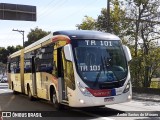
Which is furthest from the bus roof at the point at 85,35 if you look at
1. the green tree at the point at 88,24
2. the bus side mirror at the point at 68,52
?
the green tree at the point at 88,24

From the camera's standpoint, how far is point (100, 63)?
1342 cm

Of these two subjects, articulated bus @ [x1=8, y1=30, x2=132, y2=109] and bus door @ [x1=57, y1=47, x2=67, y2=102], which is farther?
bus door @ [x1=57, y1=47, x2=67, y2=102]

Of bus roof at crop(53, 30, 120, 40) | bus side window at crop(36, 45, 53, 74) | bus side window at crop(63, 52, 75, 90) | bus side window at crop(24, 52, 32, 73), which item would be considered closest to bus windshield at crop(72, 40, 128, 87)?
bus roof at crop(53, 30, 120, 40)

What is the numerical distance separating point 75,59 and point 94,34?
59.6 inches

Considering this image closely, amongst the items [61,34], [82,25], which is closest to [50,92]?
[61,34]

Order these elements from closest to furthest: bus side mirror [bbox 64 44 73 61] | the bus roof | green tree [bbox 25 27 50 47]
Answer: bus side mirror [bbox 64 44 73 61], the bus roof, green tree [bbox 25 27 50 47]

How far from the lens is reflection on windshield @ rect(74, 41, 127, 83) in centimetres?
1315

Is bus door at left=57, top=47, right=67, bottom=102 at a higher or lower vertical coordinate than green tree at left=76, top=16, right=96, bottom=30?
lower

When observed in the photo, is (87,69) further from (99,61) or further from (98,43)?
(98,43)

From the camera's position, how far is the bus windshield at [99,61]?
13148 millimetres

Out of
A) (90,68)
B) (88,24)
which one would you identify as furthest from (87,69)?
(88,24)

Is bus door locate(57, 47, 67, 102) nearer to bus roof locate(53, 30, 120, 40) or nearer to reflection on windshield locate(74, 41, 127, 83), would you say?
bus roof locate(53, 30, 120, 40)

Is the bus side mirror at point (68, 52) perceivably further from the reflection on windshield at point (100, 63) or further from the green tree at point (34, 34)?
the green tree at point (34, 34)

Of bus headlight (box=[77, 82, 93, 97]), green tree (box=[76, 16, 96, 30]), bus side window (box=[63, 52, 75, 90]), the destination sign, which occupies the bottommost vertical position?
bus headlight (box=[77, 82, 93, 97])
